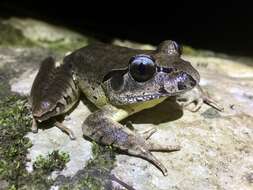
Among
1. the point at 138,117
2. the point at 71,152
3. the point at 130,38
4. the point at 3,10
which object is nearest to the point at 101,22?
the point at 130,38

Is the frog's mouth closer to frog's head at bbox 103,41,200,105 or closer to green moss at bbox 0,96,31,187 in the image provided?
frog's head at bbox 103,41,200,105

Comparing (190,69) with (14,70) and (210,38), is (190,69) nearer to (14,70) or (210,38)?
(14,70)

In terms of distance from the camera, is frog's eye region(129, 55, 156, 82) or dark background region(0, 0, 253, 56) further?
dark background region(0, 0, 253, 56)

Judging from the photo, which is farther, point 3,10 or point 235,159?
point 3,10

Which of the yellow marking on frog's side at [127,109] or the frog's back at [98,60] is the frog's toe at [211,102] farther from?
the frog's back at [98,60]

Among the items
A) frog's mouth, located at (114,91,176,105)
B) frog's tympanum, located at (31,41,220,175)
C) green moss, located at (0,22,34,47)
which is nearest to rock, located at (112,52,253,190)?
frog's tympanum, located at (31,41,220,175)

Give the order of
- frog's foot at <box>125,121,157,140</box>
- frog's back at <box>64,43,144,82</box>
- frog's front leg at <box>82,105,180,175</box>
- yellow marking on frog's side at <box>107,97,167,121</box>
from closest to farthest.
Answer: frog's front leg at <box>82,105,180,175</box>, frog's foot at <box>125,121,157,140</box>, yellow marking on frog's side at <box>107,97,167,121</box>, frog's back at <box>64,43,144,82</box>
